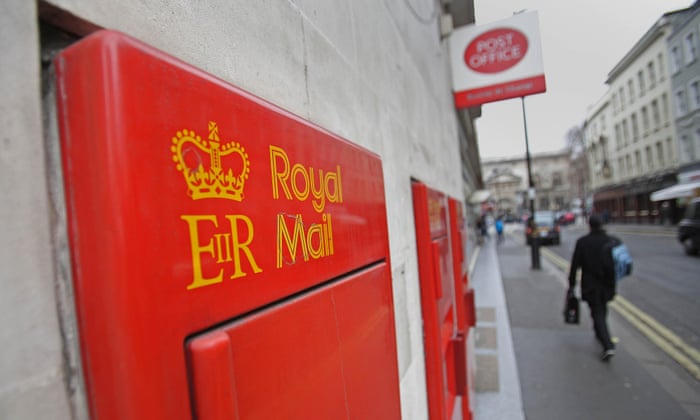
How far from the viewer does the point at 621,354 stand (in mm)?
4891

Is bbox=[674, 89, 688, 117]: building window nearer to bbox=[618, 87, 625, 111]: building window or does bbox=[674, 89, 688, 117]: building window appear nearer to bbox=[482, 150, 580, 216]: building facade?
bbox=[618, 87, 625, 111]: building window

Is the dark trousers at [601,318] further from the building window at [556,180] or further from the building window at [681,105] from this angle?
the building window at [556,180]

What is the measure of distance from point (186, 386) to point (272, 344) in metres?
0.17

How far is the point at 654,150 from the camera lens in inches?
849

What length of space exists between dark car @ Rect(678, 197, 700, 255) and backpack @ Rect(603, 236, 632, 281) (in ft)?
31.8

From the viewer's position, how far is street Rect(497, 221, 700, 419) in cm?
368

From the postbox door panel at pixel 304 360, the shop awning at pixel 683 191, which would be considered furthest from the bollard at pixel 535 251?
the shop awning at pixel 683 191

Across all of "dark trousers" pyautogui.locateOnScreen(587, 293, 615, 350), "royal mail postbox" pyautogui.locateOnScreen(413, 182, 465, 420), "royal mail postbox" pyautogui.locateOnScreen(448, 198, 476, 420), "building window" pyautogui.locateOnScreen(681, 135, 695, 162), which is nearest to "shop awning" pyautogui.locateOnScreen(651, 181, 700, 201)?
"building window" pyautogui.locateOnScreen(681, 135, 695, 162)

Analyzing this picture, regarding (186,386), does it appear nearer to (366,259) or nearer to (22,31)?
(22,31)

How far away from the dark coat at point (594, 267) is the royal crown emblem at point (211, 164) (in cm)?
524

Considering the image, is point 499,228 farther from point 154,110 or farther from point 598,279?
point 154,110

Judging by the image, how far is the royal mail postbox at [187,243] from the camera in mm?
405

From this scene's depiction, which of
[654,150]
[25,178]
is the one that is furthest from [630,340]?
[654,150]

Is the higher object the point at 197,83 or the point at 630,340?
the point at 197,83
